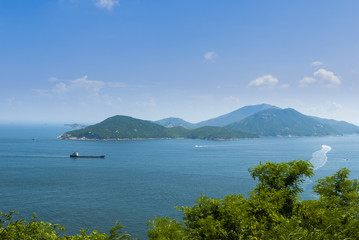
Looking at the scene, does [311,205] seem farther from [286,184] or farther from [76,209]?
[76,209]

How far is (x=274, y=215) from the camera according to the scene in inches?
1334

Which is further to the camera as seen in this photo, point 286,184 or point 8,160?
point 8,160

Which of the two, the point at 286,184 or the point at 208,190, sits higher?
the point at 286,184

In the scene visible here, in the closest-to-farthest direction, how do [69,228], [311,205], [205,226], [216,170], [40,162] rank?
[205,226] → [311,205] → [69,228] → [216,170] → [40,162]

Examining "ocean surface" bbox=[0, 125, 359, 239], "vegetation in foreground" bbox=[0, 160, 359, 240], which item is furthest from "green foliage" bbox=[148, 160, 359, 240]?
"ocean surface" bbox=[0, 125, 359, 239]

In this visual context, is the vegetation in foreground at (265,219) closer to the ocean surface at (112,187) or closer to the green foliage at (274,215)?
the green foliage at (274,215)

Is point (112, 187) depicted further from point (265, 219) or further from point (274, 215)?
point (274, 215)

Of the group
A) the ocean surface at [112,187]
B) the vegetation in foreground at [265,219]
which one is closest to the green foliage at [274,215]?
the vegetation in foreground at [265,219]

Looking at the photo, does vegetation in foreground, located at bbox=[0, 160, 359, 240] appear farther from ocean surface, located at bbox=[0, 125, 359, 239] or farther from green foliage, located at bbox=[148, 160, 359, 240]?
ocean surface, located at bbox=[0, 125, 359, 239]

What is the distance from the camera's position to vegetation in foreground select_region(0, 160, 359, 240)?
25828 millimetres

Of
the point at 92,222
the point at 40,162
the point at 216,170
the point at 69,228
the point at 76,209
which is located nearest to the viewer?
the point at 69,228

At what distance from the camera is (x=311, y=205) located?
3734cm

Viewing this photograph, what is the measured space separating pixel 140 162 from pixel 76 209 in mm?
107247

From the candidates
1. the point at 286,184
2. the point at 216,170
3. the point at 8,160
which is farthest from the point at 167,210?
the point at 8,160
